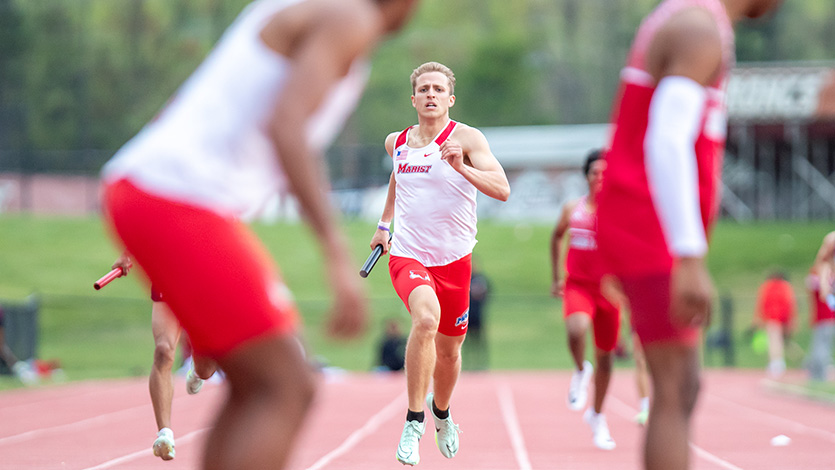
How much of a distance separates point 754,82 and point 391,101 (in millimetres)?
37820

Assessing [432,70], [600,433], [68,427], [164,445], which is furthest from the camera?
[68,427]

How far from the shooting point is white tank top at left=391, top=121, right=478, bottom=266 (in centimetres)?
682

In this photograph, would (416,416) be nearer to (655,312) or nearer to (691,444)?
(691,444)

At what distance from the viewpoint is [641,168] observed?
149 inches

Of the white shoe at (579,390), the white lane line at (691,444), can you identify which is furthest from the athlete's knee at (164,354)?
the white shoe at (579,390)

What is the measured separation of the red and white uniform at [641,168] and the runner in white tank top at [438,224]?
9.16ft

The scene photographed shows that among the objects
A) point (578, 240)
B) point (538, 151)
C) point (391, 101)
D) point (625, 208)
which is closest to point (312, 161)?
point (625, 208)

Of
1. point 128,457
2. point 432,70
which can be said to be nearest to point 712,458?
point 432,70

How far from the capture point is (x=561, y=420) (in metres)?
11.8

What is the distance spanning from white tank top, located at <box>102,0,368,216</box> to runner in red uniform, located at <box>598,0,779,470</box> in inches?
44.8

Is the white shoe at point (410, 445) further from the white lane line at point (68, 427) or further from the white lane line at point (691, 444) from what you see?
the white lane line at point (68, 427)

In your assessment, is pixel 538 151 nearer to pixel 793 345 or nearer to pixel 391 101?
pixel 793 345

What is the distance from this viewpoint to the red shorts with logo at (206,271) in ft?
9.96

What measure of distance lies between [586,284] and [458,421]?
312 centimetres
